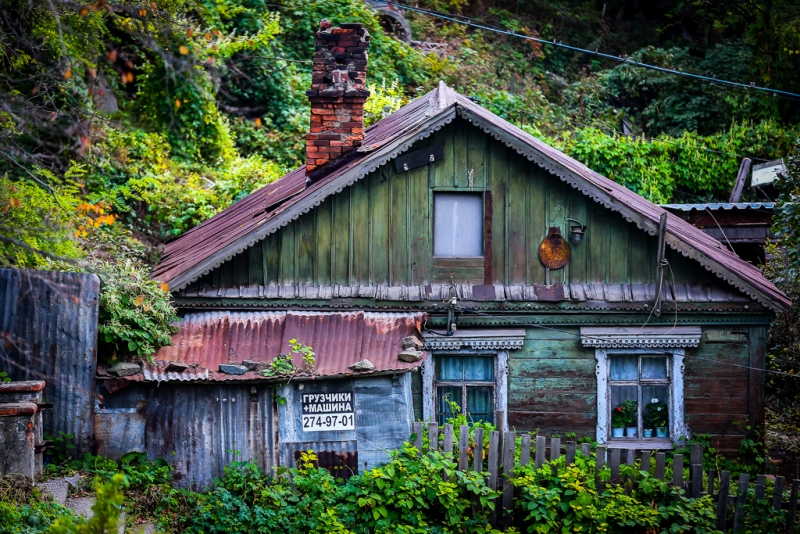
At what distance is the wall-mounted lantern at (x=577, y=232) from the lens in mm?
13258

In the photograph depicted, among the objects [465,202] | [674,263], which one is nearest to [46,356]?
[465,202]

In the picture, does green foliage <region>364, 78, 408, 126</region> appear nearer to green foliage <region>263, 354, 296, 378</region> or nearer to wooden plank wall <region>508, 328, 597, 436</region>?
wooden plank wall <region>508, 328, 597, 436</region>

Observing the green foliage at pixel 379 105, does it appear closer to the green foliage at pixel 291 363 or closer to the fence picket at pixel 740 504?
the green foliage at pixel 291 363

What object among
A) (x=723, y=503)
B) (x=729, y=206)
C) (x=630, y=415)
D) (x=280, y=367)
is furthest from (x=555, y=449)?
(x=729, y=206)

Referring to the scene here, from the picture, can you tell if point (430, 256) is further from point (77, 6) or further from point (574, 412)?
point (77, 6)

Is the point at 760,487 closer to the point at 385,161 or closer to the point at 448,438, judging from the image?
the point at 448,438

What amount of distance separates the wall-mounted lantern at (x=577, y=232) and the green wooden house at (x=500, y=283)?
0.03 metres

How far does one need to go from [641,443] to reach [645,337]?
5.23 ft

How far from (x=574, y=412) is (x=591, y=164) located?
38.5 ft

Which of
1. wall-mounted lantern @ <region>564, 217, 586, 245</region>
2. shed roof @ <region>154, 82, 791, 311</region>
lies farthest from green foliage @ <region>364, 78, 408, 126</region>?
wall-mounted lantern @ <region>564, 217, 586, 245</region>

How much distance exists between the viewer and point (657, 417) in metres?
13.6

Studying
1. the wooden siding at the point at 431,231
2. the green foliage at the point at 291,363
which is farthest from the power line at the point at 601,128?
the green foliage at the point at 291,363

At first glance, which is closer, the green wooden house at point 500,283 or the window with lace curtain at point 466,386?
the green wooden house at point 500,283

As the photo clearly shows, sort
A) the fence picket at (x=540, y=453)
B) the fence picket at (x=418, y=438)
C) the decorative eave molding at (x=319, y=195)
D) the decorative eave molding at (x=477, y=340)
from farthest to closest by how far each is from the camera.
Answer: the decorative eave molding at (x=477, y=340), the decorative eave molding at (x=319, y=195), the fence picket at (x=418, y=438), the fence picket at (x=540, y=453)
